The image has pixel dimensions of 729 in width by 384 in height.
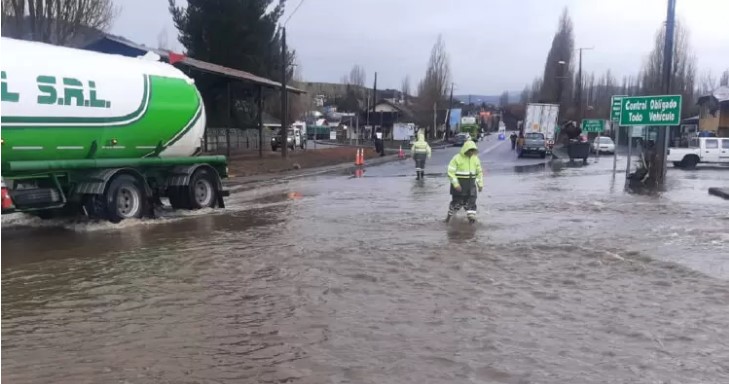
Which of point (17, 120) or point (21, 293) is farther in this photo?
point (17, 120)

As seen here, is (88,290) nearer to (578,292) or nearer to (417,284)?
(417,284)

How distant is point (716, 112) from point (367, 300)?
5877 cm

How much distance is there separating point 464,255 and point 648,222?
5.23 metres

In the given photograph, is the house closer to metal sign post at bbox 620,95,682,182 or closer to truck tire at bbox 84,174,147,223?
metal sign post at bbox 620,95,682,182

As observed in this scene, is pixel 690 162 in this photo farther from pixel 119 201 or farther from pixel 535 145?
pixel 119 201

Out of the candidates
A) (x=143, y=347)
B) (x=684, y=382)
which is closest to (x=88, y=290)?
(x=143, y=347)

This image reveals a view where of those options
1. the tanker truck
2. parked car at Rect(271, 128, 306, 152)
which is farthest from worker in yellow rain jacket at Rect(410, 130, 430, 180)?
parked car at Rect(271, 128, 306, 152)

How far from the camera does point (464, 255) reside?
9320 mm

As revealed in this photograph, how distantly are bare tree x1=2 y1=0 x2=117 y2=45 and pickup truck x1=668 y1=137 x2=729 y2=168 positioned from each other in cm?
2665

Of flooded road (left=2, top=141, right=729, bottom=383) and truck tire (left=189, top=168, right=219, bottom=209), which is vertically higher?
truck tire (left=189, top=168, right=219, bottom=209)

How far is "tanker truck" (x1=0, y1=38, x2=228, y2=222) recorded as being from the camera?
10625mm

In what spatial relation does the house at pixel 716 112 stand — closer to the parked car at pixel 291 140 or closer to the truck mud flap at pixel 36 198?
the parked car at pixel 291 140

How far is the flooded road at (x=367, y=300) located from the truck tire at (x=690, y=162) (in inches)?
901

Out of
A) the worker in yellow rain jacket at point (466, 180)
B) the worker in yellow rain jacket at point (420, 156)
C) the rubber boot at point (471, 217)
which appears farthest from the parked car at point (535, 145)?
the rubber boot at point (471, 217)
